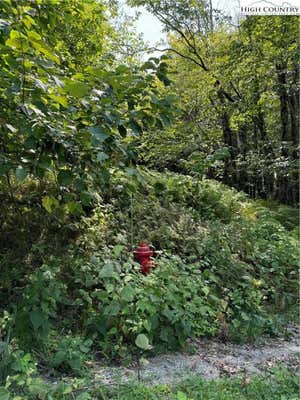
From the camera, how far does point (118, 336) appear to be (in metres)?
2.45

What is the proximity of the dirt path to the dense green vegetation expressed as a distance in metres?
0.10

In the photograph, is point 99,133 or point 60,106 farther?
point 60,106

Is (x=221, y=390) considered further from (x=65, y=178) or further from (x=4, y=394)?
(x=65, y=178)

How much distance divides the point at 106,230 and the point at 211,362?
63.0 inches

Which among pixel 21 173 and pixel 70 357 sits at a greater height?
pixel 21 173

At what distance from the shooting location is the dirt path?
214 cm

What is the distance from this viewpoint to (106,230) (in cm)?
354

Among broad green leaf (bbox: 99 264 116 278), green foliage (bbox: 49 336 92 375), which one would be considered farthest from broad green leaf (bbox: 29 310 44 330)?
broad green leaf (bbox: 99 264 116 278)

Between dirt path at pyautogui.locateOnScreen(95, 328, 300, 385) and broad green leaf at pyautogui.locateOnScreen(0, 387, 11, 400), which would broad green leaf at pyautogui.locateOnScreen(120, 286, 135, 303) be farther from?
broad green leaf at pyautogui.locateOnScreen(0, 387, 11, 400)

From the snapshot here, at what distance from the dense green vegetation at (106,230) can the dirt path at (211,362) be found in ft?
0.32

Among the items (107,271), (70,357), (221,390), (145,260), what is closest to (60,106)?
(107,271)

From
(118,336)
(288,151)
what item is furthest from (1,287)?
(288,151)

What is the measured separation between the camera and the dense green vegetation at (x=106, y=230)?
1648mm

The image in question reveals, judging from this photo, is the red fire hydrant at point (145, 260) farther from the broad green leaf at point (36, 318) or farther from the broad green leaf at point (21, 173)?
the broad green leaf at point (21, 173)
